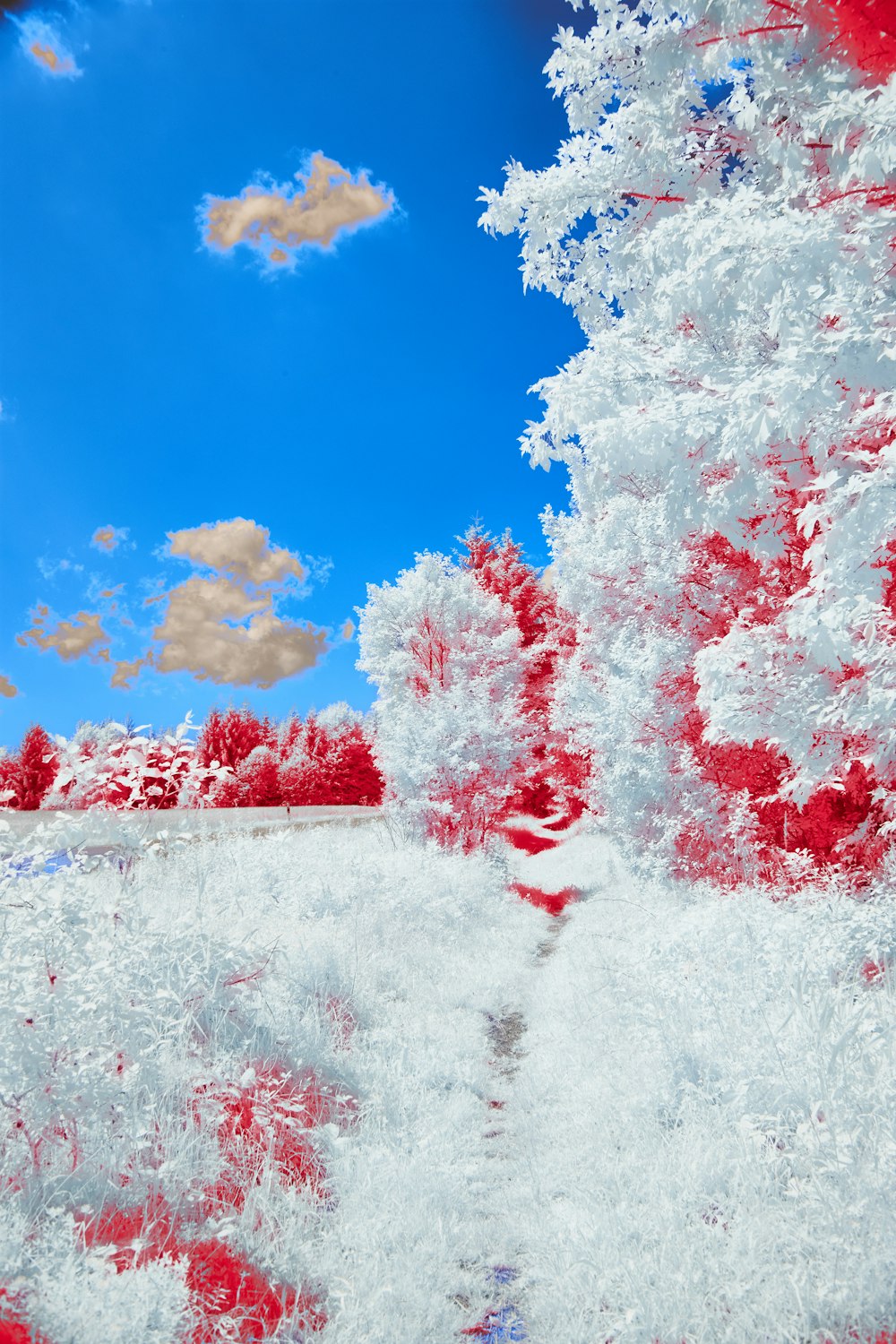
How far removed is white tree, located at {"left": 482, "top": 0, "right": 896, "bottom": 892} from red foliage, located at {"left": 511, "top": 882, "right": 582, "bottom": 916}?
6435 mm

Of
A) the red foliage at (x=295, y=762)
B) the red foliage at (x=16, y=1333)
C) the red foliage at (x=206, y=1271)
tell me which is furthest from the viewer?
the red foliage at (x=295, y=762)

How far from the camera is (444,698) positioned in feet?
54.0

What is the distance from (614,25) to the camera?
6434mm

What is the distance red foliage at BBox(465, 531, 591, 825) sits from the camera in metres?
22.4

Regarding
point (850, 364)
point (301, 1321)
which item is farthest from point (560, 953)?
point (850, 364)

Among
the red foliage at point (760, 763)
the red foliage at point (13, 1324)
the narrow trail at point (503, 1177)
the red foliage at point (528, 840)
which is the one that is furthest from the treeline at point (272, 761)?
the red foliage at point (13, 1324)

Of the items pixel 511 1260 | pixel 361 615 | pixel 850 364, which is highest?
pixel 361 615

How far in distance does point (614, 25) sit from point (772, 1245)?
9133 millimetres

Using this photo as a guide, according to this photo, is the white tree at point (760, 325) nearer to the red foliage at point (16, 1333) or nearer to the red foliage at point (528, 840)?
the red foliage at point (16, 1333)

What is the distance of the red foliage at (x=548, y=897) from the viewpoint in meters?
14.4

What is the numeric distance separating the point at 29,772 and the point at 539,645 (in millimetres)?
27705

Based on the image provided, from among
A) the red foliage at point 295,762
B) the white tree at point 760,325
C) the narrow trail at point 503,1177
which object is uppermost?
the red foliage at point 295,762

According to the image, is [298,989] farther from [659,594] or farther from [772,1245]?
[659,594]

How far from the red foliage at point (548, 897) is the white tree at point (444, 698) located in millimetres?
1735
